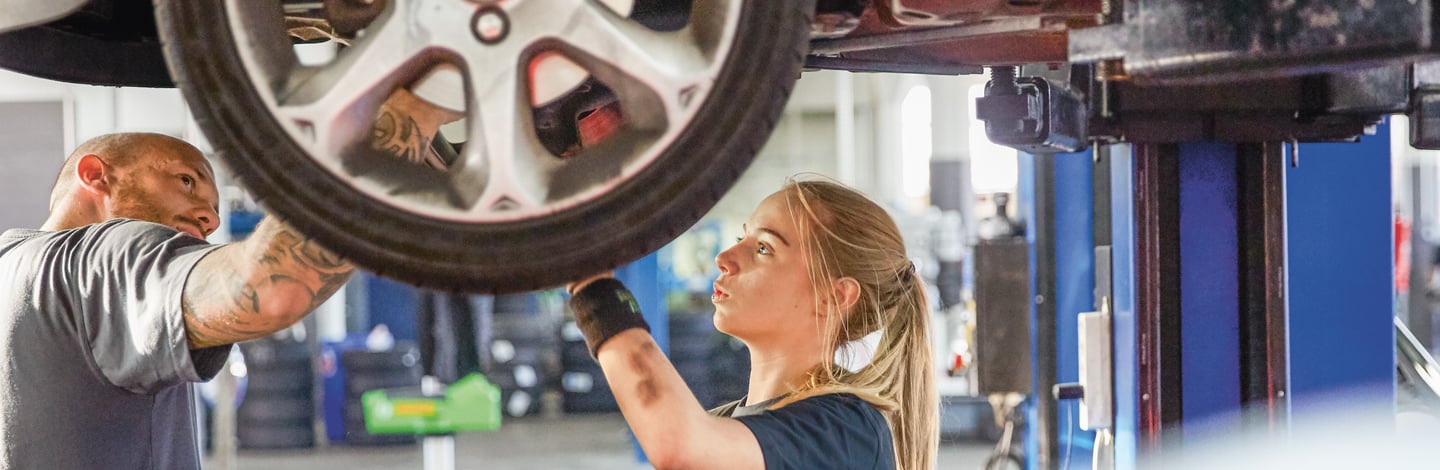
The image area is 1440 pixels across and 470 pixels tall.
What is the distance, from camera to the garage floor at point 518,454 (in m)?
7.77

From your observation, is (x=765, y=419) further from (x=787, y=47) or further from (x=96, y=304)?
(x=96, y=304)

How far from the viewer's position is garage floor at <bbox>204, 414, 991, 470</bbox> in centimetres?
777

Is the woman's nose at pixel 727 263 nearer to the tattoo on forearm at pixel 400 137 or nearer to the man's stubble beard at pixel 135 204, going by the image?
the tattoo on forearm at pixel 400 137

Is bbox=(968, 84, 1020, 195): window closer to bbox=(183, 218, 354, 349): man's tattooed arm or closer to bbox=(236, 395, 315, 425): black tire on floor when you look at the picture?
bbox=(183, 218, 354, 349): man's tattooed arm

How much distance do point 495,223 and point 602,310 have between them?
0.21 m

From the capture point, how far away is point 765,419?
160 centimetres

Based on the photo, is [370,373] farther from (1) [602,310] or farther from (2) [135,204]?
(1) [602,310]

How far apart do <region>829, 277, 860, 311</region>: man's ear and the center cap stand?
26.7 inches

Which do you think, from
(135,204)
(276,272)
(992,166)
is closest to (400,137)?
(276,272)

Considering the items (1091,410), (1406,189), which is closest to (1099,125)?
(1091,410)

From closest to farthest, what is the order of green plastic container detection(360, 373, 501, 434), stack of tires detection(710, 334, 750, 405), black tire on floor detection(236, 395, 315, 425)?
green plastic container detection(360, 373, 501, 434), black tire on floor detection(236, 395, 315, 425), stack of tires detection(710, 334, 750, 405)

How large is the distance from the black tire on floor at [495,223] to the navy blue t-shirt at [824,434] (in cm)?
41

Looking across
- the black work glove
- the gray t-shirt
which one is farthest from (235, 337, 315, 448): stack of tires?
the black work glove

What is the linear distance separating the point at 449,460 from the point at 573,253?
12.0ft
